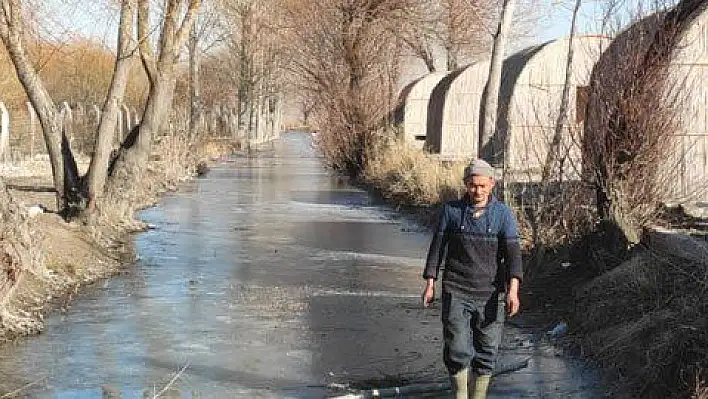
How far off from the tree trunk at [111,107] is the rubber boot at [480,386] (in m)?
10.5

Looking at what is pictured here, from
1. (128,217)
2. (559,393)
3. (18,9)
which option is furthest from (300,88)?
(559,393)

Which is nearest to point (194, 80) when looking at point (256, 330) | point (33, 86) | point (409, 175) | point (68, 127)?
point (68, 127)

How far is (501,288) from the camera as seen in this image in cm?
740

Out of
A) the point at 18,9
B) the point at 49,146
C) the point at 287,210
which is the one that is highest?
the point at 18,9

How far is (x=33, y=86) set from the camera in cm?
1627

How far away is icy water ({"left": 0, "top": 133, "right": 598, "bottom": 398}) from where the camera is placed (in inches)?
321

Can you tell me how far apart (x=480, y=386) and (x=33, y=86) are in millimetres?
10924

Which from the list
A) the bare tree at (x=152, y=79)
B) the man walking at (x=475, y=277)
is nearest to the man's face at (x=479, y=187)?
the man walking at (x=475, y=277)

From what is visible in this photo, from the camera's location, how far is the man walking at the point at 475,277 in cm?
725

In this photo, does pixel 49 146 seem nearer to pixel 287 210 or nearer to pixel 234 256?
pixel 234 256

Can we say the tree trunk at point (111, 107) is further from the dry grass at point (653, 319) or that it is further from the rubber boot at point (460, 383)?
the rubber boot at point (460, 383)

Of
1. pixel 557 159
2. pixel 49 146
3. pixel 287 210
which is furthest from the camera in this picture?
pixel 287 210

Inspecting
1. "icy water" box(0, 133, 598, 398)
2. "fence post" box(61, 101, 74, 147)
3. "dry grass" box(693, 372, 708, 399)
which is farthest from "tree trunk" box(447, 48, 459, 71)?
"dry grass" box(693, 372, 708, 399)

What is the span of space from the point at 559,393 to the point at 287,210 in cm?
1555
